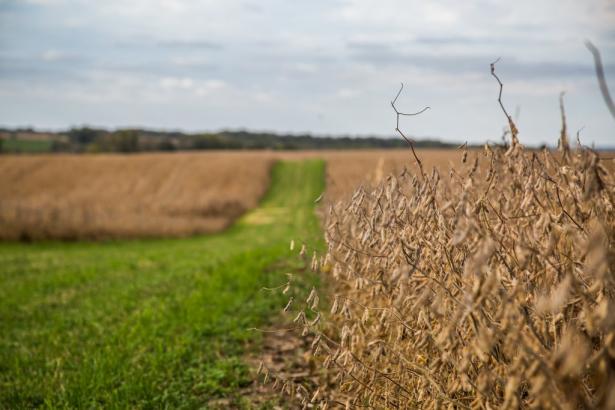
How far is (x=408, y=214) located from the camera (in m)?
3.06

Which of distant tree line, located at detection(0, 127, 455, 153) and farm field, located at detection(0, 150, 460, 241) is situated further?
distant tree line, located at detection(0, 127, 455, 153)

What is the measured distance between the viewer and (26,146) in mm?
80250

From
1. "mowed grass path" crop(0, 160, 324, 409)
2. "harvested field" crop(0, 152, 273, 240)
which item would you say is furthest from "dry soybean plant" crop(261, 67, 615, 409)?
"harvested field" crop(0, 152, 273, 240)

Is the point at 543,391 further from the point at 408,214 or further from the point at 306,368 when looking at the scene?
the point at 306,368

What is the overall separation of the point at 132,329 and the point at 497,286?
5614mm

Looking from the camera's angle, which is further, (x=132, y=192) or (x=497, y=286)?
(x=132, y=192)

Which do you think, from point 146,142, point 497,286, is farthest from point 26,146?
point 497,286

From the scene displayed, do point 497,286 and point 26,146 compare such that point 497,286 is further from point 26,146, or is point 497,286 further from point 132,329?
point 26,146

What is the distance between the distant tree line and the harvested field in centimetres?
2470

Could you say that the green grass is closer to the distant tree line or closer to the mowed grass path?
the distant tree line

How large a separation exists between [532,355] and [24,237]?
25.6 meters

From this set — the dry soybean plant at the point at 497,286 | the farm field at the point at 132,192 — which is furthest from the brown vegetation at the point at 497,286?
the farm field at the point at 132,192

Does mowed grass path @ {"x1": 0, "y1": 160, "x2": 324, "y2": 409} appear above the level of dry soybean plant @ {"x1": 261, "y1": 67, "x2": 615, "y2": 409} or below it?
below

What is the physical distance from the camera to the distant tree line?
8112cm
